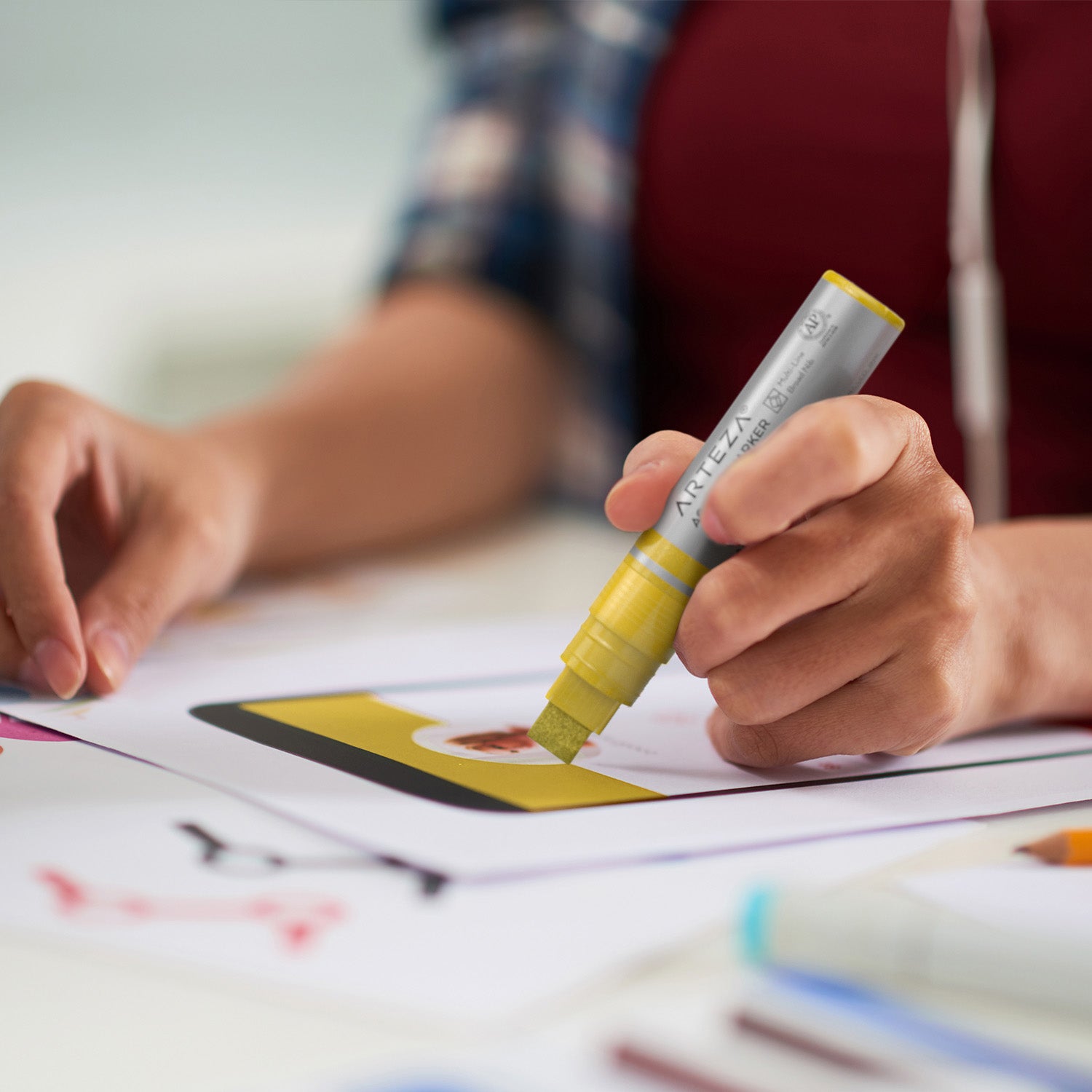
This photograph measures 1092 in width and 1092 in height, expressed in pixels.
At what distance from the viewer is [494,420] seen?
69 centimetres

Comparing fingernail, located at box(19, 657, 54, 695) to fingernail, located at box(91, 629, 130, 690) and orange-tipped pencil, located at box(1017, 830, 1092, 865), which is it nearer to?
fingernail, located at box(91, 629, 130, 690)

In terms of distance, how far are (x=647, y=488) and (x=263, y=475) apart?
0.91 feet

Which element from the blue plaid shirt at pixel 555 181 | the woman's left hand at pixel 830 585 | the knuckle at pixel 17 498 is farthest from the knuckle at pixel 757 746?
the blue plaid shirt at pixel 555 181

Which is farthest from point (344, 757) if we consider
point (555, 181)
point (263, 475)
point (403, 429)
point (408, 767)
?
point (555, 181)

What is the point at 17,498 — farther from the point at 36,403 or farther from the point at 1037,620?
the point at 1037,620

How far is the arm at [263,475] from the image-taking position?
0.35 metres

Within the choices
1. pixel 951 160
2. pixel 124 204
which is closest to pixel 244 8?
pixel 124 204

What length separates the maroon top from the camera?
487 mm

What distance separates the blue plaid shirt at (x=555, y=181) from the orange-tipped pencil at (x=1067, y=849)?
18.3 inches

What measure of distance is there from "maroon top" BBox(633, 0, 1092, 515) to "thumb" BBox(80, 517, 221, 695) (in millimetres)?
271

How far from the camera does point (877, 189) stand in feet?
1.76

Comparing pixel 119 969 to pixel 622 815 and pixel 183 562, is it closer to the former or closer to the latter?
pixel 622 815

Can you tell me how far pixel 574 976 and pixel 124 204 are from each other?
1.27 m

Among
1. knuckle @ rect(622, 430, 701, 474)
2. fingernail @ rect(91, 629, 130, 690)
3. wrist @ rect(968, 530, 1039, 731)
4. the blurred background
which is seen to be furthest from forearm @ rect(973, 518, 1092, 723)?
the blurred background
